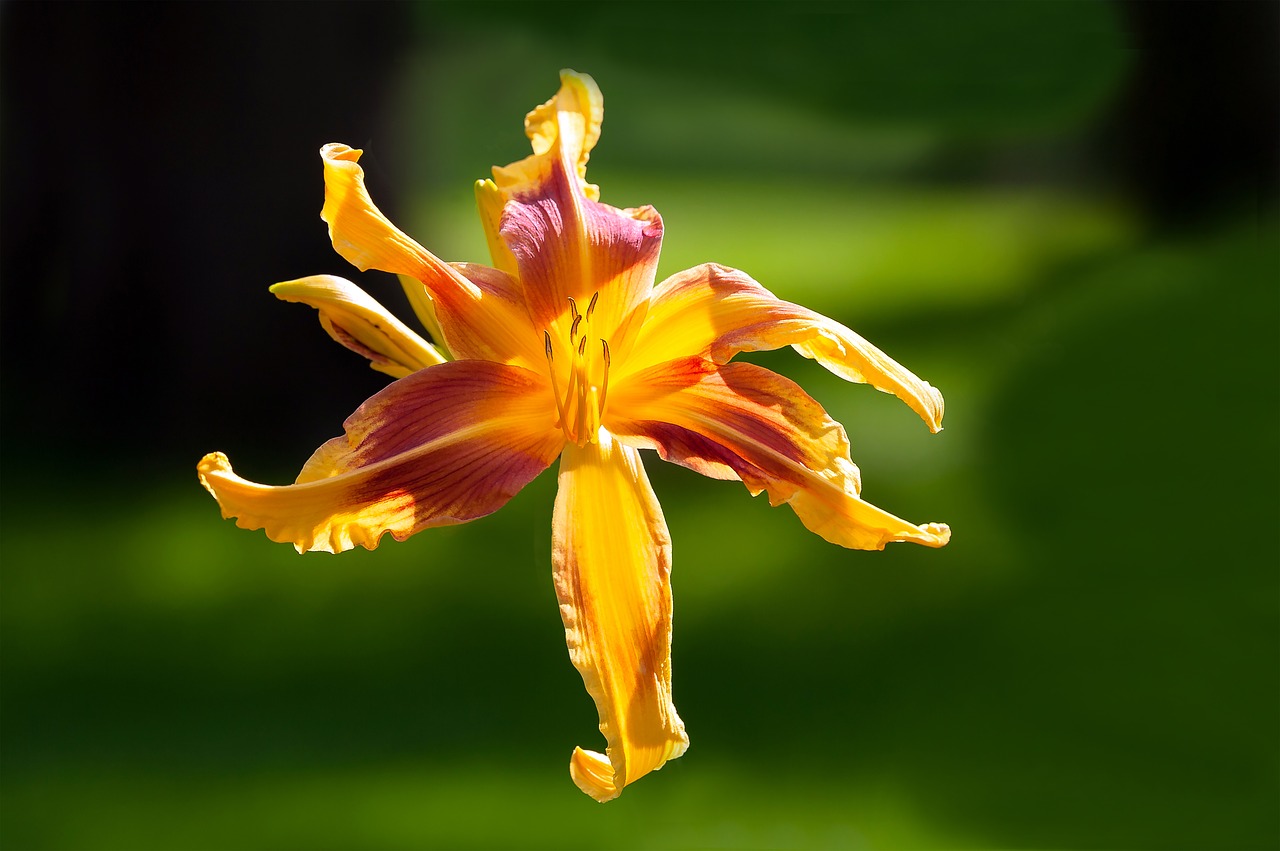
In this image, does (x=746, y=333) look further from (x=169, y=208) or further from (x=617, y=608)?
(x=169, y=208)

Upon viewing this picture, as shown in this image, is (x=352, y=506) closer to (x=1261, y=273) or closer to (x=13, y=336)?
(x=13, y=336)

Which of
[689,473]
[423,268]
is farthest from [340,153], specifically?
[689,473]

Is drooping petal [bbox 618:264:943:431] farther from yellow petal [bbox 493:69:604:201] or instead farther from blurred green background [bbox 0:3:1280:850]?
blurred green background [bbox 0:3:1280:850]

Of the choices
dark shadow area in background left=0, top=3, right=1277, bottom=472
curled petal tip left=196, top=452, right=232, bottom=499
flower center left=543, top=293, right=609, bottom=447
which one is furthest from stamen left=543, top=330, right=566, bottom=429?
dark shadow area in background left=0, top=3, right=1277, bottom=472

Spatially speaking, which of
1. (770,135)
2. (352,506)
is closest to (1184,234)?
(770,135)

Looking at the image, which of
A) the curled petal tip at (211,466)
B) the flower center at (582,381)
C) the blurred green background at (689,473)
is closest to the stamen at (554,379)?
the flower center at (582,381)

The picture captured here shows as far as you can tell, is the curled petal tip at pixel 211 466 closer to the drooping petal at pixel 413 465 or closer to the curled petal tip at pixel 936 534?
the drooping petal at pixel 413 465
